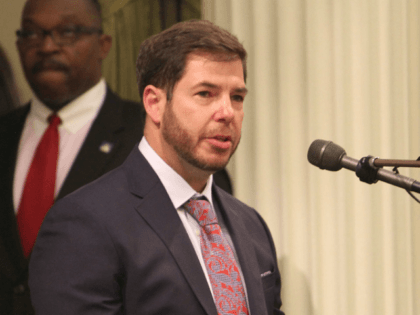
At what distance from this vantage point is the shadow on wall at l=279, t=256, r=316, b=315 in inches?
72.7

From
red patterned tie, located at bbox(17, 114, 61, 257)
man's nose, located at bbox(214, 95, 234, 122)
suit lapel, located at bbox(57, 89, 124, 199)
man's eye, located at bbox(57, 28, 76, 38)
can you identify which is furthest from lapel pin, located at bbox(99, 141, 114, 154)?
man's nose, located at bbox(214, 95, 234, 122)

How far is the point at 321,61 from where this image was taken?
6.02 feet

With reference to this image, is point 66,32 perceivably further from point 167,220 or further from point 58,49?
point 167,220

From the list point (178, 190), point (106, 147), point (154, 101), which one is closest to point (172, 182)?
point (178, 190)

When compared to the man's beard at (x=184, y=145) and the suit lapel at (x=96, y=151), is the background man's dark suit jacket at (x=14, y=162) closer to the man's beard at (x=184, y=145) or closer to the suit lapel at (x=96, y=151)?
the suit lapel at (x=96, y=151)

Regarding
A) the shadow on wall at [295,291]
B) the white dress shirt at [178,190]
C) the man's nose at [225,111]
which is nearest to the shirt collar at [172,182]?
the white dress shirt at [178,190]

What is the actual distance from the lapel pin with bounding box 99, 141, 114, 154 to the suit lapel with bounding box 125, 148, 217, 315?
0.82 ft

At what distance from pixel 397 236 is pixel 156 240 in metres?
0.95

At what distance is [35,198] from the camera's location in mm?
1533

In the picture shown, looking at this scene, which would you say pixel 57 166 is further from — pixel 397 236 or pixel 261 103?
pixel 397 236

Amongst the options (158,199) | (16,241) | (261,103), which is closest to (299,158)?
(261,103)

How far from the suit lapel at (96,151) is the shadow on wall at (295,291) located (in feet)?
2.66

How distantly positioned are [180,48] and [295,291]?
1.05 meters

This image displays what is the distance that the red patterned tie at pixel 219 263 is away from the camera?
129cm
